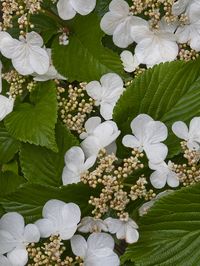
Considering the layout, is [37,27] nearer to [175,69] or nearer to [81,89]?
[81,89]

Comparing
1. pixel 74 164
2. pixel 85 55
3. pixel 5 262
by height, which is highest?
pixel 85 55

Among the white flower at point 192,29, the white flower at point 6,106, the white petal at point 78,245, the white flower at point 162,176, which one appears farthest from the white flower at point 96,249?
the white flower at point 192,29

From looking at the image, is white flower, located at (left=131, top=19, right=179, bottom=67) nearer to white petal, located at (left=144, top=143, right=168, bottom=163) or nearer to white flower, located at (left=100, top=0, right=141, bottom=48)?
white flower, located at (left=100, top=0, right=141, bottom=48)

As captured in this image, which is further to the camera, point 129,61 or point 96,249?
point 129,61

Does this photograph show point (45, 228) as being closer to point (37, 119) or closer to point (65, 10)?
point (37, 119)

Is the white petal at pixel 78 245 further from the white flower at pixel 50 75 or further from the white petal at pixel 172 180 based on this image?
the white flower at pixel 50 75

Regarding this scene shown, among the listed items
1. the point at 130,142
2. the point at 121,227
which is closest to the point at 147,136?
the point at 130,142
